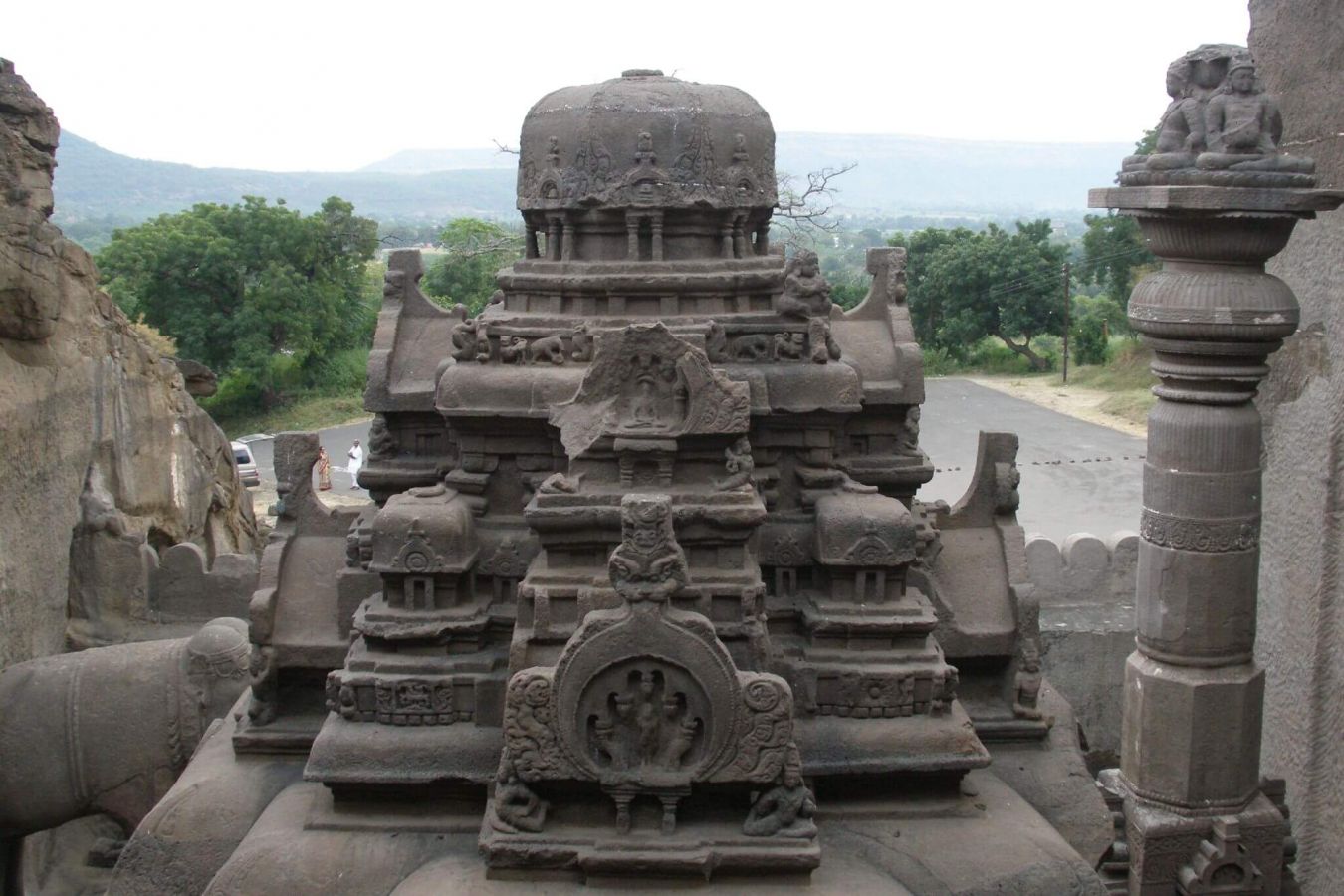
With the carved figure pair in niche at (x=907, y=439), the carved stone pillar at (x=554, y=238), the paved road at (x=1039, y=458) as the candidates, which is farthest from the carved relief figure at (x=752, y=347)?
the paved road at (x=1039, y=458)

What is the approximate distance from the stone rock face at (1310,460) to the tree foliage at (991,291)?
25.7 meters

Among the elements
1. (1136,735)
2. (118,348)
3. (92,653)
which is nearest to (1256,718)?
(1136,735)

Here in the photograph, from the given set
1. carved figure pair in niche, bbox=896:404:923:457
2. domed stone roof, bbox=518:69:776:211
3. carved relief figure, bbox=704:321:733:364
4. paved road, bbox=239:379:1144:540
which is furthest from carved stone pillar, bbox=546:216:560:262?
paved road, bbox=239:379:1144:540

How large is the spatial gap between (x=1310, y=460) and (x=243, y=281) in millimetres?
29385

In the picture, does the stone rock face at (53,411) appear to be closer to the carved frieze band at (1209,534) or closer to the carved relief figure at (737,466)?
the carved relief figure at (737,466)

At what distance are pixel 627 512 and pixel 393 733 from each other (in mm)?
1774

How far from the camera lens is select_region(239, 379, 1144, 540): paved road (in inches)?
865

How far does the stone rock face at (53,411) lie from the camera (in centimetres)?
1159

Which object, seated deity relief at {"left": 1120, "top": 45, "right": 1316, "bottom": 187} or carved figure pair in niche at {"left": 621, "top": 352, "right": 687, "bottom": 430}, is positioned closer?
seated deity relief at {"left": 1120, "top": 45, "right": 1316, "bottom": 187}

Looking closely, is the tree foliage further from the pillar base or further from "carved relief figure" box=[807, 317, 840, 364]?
the pillar base

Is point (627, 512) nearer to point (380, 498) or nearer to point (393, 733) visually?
point (393, 733)

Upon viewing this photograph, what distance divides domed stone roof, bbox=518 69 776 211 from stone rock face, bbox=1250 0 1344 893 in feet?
9.67

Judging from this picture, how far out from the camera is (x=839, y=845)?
6.91 meters

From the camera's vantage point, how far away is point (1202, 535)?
21.2 feet
